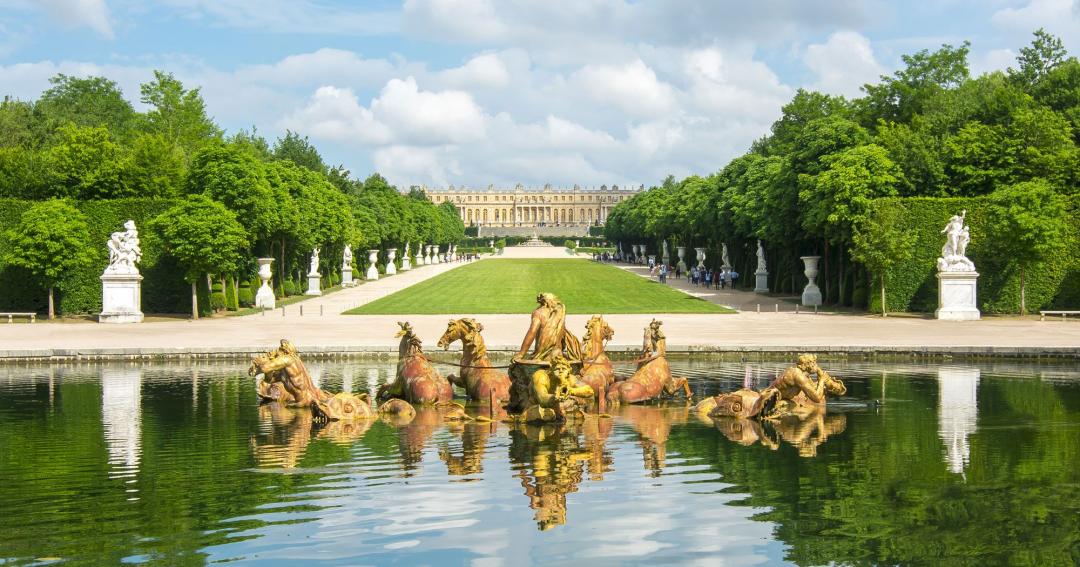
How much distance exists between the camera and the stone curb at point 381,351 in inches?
1008

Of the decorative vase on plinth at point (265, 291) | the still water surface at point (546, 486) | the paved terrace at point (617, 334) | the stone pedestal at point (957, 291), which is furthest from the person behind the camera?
the decorative vase on plinth at point (265, 291)

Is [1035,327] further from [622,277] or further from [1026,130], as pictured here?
[622,277]

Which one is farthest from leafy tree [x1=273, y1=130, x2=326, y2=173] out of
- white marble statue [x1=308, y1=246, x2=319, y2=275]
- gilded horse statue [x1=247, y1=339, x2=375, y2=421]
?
gilded horse statue [x1=247, y1=339, x2=375, y2=421]

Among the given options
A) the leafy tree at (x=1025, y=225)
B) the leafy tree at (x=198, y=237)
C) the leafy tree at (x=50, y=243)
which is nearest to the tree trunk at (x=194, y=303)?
the leafy tree at (x=198, y=237)

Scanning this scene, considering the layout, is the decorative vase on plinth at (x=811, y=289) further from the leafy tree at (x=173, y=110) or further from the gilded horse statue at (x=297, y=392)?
the leafy tree at (x=173, y=110)

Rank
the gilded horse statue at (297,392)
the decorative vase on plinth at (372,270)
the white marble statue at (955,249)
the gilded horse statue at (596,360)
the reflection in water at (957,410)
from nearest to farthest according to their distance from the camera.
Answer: the reflection in water at (957,410), the gilded horse statue at (297,392), the gilded horse statue at (596,360), the white marble statue at (955,249), the decorative vase on plinth at (372,270)

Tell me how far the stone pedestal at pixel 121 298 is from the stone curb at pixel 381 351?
11.5 m

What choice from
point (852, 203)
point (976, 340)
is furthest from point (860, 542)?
point (852, 203)

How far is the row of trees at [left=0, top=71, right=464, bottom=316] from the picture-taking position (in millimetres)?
38531

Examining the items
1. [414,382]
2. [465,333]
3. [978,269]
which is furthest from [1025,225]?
[414,382]

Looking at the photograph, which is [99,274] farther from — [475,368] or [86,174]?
[475,368]

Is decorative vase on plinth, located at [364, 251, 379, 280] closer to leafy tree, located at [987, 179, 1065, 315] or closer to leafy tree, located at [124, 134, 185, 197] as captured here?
leafy tree, located at [124, 134, 185, 197]

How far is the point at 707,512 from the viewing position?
37.6 ft

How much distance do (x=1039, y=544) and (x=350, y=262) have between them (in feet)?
194
